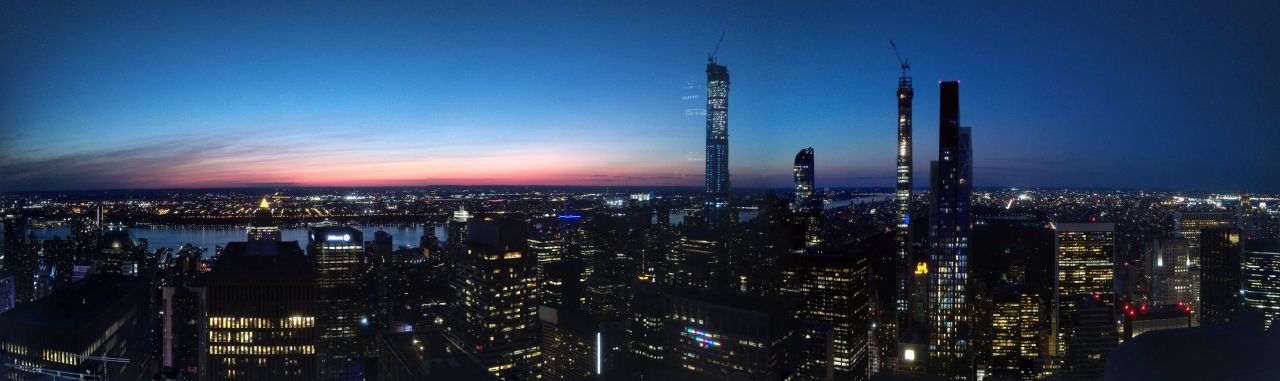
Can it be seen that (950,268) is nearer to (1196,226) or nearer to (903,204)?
(903,204)

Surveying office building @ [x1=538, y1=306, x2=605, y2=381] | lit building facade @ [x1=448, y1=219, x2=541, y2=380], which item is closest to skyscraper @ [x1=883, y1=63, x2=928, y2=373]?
office building @ [x1=538, y1=306, x2=605, y2=381]

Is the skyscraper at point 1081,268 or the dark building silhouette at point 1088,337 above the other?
the skyscraper at point 1081,268

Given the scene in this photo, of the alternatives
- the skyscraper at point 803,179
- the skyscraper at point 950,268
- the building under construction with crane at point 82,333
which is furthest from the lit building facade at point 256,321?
the skyscraper at point 950,268

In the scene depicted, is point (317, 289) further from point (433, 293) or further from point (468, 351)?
point (433, 293)

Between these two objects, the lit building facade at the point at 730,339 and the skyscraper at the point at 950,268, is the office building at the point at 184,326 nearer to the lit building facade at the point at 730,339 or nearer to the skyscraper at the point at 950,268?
the lit building facade at the point at 730,339

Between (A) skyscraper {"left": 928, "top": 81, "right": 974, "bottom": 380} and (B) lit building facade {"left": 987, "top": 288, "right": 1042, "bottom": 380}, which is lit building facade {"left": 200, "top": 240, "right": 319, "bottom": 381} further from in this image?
(B) lit building facade {"left": 987, "top": 288, "right": 1042, "bottom": 380}

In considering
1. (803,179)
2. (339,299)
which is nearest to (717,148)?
(803,179)

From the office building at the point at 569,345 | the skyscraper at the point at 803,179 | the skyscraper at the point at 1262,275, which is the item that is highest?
the skyscraper at the point at 803,179
